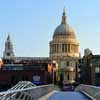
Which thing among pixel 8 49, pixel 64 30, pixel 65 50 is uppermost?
pixel 64 30

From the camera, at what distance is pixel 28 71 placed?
107188mm

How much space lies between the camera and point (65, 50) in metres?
172

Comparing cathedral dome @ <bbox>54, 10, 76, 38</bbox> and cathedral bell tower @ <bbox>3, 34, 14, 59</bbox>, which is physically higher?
cathedral dome @ <bbox>54, 10, 76, 38</bbox>

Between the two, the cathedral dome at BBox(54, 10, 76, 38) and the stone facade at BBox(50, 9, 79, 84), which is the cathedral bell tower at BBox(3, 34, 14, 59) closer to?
the stone facade at BBox(50, 9, 79, 84)

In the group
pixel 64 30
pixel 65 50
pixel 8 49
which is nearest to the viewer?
pixel 65 50

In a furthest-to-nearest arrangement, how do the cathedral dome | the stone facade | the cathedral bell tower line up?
the cathedral dome → the cathedral bell tower → the stone facade

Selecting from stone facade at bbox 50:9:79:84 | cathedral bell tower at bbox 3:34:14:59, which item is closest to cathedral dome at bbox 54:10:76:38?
stone facade at bbox 50:9:79:84

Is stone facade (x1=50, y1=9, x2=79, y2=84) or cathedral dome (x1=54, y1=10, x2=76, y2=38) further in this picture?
cathedral dome (x1=54, y1=10, x2=76, y2=38)

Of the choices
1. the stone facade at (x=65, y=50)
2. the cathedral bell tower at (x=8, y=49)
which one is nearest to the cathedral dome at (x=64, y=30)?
the stone facade at (x=65, y=50)

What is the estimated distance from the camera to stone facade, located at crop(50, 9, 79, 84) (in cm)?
17100

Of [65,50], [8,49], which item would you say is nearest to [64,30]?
[65,50]

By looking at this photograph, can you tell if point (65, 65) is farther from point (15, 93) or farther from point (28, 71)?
point (15, 93)

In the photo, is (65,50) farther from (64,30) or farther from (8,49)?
(8,49)

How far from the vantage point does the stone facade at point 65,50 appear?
17100cm
